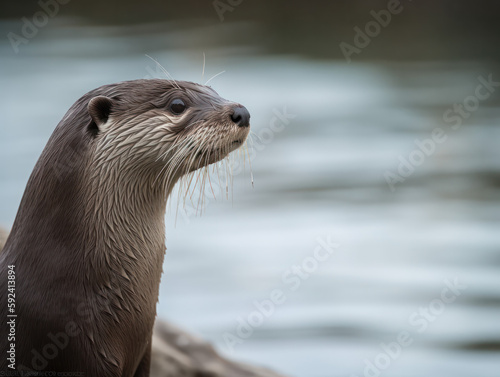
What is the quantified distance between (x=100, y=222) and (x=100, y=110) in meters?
0.26

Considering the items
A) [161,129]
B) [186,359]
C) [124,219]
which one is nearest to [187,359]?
[186,359]

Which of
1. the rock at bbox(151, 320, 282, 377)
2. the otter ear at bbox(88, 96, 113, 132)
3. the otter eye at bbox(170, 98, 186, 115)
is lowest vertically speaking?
the rock at bbox(151, 320, 282, 377)

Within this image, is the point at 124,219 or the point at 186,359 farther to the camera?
the point at 186,359

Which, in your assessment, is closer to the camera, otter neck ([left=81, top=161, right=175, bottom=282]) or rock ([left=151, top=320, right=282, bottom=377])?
otter neck ([left=81, top=161, right=175, bottom=282])

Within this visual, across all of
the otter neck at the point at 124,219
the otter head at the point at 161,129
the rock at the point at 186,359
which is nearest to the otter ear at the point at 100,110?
the otter head at the point at 161,129

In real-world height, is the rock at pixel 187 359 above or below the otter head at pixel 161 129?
below

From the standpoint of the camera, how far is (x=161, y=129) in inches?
79.6

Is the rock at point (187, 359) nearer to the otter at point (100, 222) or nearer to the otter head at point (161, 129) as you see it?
the otter at point (100, 222)

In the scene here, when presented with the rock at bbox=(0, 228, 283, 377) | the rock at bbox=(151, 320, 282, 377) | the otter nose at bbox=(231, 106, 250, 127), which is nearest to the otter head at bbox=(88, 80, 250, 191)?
the otter nose at bbox=(231, 106, 250, 127)

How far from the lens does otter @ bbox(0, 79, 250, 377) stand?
1941 millimetres

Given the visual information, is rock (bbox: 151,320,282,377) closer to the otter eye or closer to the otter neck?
the otter neck

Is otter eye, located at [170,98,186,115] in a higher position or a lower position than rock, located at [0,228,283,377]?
higher

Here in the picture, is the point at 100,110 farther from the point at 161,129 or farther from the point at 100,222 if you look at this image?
the point at 100,222

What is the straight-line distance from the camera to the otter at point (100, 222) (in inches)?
76.4
